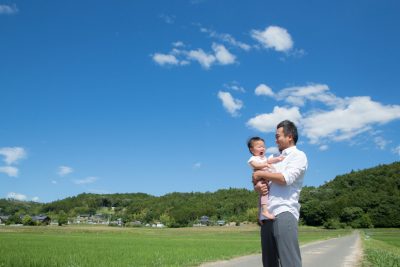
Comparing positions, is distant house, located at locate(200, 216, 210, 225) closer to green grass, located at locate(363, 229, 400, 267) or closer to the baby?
green grass, located at locate(363, 229, 400, 267)

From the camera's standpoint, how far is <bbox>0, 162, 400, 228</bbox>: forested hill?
340ft

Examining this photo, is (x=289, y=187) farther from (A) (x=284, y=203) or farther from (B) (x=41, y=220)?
(B) (x=41, y=220)

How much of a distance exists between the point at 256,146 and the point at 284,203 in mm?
714

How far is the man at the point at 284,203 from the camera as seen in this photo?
3.84 metres

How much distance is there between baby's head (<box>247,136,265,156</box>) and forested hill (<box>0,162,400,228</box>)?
100 meters

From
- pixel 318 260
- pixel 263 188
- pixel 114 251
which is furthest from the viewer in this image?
pixel 114 251

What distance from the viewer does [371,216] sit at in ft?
343

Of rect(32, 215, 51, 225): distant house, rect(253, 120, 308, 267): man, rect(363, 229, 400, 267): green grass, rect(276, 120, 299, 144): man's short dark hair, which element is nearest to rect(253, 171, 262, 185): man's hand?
rect(253, 120, 308, 267): man

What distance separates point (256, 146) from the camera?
4.39m

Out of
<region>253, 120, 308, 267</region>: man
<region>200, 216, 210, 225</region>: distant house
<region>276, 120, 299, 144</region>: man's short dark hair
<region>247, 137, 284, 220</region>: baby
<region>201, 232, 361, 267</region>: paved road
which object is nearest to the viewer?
<region>253, 120, 308, 267</region>: man

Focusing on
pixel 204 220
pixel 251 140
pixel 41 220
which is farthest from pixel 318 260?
pixel 204 220

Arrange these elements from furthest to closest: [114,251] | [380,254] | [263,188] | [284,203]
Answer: [114,251], [380,254], [263,188], [284,203]

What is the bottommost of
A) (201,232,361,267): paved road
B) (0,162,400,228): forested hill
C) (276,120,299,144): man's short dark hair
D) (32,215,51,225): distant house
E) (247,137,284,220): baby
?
(201,232,361,267): paved road

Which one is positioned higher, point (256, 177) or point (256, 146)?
point (256, 146)
